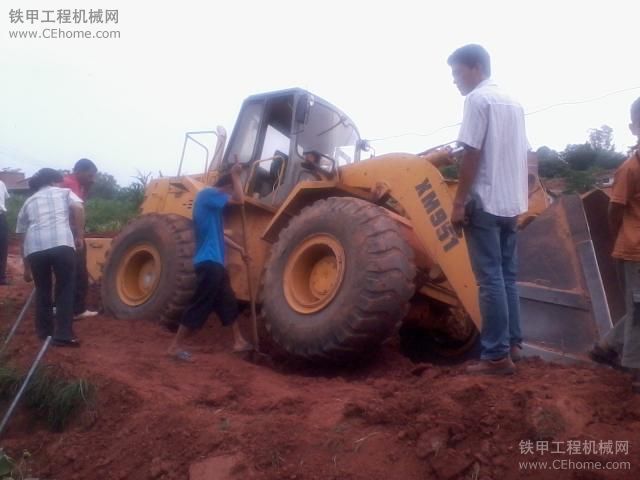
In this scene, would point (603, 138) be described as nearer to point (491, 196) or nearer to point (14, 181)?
point (491, 196)

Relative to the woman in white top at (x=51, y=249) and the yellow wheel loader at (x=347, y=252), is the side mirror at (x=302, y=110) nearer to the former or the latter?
the yellow wheel loader at (x=347, y=252)

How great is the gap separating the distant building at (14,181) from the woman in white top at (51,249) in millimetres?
33552

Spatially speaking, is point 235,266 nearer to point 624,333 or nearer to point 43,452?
point 43,452

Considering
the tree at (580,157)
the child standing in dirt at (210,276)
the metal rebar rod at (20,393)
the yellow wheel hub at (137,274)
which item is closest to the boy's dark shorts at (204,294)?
the child standing in dirt at (210,276)

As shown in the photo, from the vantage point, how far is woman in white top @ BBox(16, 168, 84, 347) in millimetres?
5852

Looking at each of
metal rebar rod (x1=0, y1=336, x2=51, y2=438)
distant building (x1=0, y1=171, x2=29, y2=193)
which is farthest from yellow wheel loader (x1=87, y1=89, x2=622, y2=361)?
distant building (x1=0, y1=171, x2=29, y2=193)

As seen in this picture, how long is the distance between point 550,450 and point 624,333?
1.01 meters

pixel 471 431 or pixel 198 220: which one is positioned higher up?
pixel 198 220

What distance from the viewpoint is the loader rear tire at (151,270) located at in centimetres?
664

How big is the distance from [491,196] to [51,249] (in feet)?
12.4

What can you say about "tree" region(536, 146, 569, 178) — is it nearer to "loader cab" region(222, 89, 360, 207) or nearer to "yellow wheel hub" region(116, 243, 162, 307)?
"loader cab" region(222, 89, 360, 207)

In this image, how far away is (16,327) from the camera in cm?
619

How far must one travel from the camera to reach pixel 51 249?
587 cm

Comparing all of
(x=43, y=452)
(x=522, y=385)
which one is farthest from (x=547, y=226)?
(x=43, y=452)
